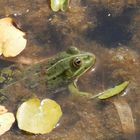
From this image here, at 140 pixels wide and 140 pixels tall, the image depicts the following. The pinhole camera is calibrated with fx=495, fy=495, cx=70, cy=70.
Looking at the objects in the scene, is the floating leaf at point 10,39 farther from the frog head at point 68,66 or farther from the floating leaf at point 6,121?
the floating leaf at point 6,121

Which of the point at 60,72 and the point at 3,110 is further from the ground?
the point at 60,72

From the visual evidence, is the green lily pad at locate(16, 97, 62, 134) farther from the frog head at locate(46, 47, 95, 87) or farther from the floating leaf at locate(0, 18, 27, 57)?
the floating leaf at locate(0, 18, 27, 57)

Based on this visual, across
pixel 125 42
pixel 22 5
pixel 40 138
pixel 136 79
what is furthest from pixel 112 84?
pixel 22 5

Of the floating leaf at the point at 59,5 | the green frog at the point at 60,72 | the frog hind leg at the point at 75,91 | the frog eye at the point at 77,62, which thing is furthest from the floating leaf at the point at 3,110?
the floating leaf at the point at 59,5

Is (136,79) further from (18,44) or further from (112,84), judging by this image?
(18,44)

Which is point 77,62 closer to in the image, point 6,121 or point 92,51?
point 92,51

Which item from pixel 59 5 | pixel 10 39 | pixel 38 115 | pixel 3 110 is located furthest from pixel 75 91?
pixel 59 5

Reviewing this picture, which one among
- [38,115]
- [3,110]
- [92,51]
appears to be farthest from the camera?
[92,51]

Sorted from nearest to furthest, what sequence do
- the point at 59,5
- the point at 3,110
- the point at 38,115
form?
the point at 38,115, the point at 3,110, the point at 59,5
